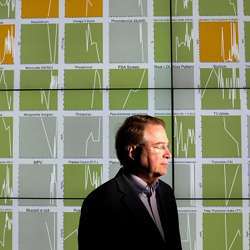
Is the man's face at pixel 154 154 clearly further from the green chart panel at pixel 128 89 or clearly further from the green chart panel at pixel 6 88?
the green chart panel at pixel 6 88

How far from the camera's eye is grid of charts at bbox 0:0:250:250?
2521 mm

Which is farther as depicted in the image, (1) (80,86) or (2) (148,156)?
(1) (80,86)

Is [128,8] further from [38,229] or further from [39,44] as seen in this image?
[38,229]

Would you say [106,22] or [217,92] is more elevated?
[106,22]

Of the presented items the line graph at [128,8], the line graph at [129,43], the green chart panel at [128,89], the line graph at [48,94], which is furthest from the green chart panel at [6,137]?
the line graph at [128,8]

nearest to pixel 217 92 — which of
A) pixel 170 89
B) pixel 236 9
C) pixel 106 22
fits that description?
pixel 170 89

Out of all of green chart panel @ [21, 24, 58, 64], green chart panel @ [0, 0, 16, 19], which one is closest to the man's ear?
green chart panel @ [21, 24, 58, 64]

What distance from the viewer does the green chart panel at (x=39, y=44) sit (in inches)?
103

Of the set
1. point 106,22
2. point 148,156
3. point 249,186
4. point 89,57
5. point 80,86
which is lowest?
point 249,186

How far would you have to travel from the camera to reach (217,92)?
2.56 metres

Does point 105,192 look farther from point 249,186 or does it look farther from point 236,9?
point 236,9

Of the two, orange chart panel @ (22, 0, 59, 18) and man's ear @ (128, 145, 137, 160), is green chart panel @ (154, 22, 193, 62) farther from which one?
man's ear @ (128, 145, 137, 160)

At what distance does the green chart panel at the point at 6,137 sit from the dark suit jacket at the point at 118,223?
1427 mm

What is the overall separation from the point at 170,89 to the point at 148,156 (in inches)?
49.6
